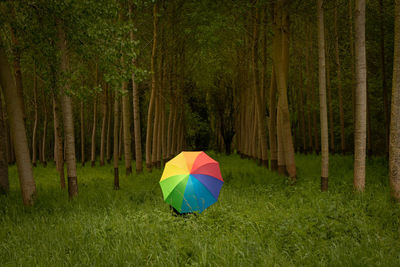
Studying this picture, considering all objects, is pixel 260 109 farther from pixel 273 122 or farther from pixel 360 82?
pixel 360 82

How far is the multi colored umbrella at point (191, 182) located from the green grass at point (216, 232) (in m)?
0.47

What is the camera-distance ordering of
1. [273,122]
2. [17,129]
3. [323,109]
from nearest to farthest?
[17,129], [323,109], [273,122]

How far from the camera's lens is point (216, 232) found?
5.74 meters

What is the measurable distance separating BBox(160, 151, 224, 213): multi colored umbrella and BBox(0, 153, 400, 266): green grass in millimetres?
469

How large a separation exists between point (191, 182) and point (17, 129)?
5738mm

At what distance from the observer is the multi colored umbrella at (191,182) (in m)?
5.95

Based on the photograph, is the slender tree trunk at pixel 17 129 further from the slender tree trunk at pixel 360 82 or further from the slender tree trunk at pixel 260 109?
the slender tree trunk at pixel 260 109

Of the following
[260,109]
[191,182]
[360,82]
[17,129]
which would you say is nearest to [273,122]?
[260,109]

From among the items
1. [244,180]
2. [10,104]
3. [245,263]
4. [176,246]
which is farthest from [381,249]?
[10,104]

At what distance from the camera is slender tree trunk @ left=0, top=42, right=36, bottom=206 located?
8.44 meters

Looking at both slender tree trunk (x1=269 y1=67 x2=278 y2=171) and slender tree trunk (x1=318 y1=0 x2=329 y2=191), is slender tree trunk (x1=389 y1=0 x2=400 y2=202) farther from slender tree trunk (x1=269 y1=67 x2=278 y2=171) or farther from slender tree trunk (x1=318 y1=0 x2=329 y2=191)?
slender tree trunk (x1=269 y1=67 x2=278 y2=171)

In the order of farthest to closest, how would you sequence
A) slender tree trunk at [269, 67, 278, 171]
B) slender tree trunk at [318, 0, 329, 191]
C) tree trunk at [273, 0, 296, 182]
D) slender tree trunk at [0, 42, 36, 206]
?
slender tree trunk at [269, 67, 278, 171] < tree trunk at [273, 0, 296, 182] < slender tree trunk at [318, 0, 329, 191] < slender tree trunk at [0, 42, 36, 206]

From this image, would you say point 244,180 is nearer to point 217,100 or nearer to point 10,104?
point 10,104

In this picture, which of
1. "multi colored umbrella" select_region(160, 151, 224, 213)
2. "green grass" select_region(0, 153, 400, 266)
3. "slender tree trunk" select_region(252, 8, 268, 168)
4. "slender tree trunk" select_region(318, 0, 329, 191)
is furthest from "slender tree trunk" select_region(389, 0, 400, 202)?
"slender tree trunk" select_region(252, 8, 268, 168)
